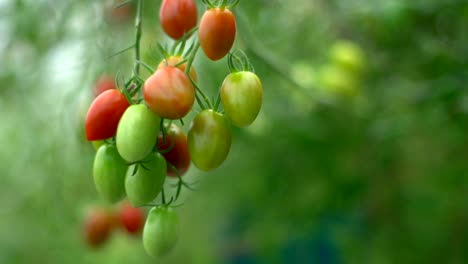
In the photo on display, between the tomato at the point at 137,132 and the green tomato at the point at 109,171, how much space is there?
4cm

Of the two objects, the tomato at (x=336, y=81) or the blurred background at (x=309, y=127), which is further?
the tomato at (x=336, y=81)

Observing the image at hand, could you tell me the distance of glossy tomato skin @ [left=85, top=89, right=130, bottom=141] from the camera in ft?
1.49

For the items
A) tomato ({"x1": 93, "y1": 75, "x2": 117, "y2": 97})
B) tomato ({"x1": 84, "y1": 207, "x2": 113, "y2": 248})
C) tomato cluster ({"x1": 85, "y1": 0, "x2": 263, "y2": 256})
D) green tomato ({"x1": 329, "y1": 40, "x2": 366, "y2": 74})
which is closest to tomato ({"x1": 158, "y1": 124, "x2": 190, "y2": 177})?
tomato cluster ({"x1": 85, "y1": 0, "x2": 263, "y2": 256})

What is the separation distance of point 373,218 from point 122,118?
979 millimetres

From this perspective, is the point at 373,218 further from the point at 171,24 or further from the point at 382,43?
the point at 171,24

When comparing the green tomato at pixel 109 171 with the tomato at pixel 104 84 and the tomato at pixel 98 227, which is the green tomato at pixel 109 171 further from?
the tomato at pixel 98 227

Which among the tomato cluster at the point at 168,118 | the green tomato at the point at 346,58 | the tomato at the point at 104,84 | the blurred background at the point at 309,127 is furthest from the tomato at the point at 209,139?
the green tomato at the point at 346,58

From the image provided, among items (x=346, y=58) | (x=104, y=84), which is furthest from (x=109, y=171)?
(x=346, y=58)

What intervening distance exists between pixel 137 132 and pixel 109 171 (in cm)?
6

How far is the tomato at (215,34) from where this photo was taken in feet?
1.44

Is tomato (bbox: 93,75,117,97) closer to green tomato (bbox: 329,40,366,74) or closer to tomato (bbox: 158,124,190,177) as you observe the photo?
tomato (bbox: 158,124,190,177)

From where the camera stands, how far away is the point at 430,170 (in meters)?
1.29

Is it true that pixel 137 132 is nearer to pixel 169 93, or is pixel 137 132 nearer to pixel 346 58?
pixel 169 93

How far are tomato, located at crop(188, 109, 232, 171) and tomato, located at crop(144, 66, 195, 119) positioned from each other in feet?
0.06
